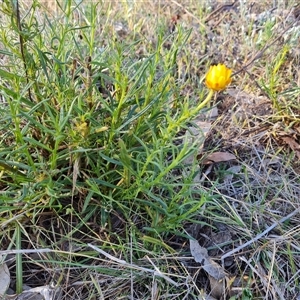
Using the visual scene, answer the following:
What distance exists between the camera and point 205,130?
59.4 inches

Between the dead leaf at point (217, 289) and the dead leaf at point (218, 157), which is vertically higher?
the dead leaf at point (218, 157)

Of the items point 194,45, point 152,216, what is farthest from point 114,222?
point 194,45

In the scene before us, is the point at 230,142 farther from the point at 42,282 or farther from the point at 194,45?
the point at 42,282

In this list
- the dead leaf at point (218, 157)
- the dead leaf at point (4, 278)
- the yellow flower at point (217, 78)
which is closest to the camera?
the yellow flower at point (217, 78)

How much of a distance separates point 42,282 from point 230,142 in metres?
0.80

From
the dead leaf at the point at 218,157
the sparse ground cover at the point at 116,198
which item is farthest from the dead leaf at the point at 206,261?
the dead leaf at the point at 218,157

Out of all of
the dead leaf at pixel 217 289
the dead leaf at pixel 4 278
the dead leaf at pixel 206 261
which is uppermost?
the dead leaf at pixel 4 278

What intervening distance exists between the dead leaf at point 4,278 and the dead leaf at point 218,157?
0.69 m

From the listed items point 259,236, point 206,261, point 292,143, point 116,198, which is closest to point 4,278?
point 116,198

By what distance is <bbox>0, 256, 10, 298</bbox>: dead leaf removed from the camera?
41.6 inches

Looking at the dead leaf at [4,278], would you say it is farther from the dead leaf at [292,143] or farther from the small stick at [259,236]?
the dead leaf at [292,143]

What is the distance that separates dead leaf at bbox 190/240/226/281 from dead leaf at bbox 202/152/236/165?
0.33m

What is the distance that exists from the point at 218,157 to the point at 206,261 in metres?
0.41

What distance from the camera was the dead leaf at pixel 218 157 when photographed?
1.42 metres
